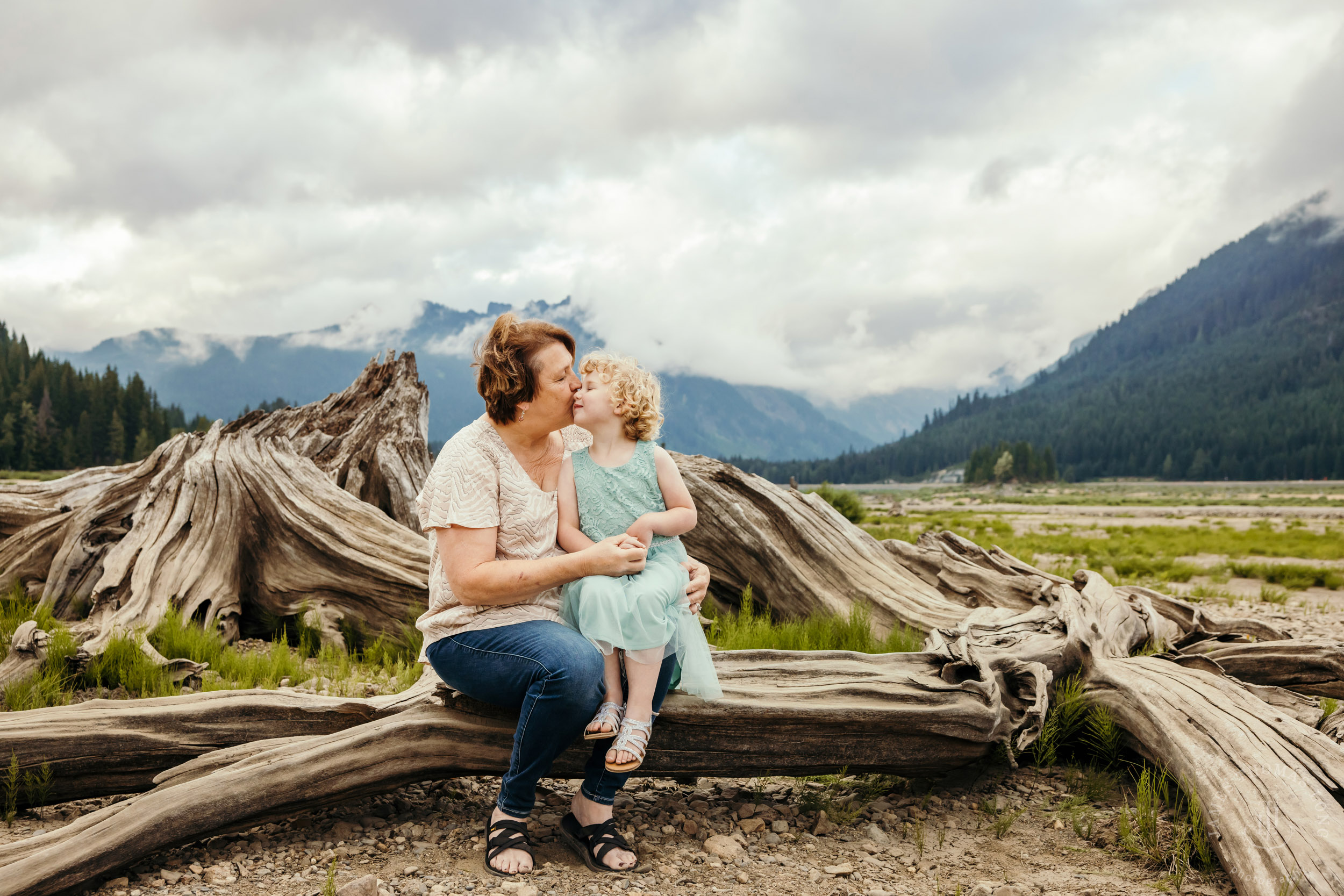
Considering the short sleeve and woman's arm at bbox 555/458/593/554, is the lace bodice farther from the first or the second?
the short sleeve

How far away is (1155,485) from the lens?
5566 inches

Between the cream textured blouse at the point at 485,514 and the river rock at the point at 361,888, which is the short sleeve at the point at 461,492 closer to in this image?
the cream textured blouse at the point at 485,514

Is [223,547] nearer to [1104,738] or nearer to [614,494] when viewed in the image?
[614,494]

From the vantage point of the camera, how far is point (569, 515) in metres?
4.21

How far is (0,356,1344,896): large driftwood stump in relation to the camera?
11.9ft

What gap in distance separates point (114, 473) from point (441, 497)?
9.72 metres

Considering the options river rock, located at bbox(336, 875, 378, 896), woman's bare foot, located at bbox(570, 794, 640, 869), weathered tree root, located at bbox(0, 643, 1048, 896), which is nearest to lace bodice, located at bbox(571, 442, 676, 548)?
weathered tree root, located at bbox(0, 643, 1048, 896)

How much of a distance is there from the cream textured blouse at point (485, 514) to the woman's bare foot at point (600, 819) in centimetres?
91

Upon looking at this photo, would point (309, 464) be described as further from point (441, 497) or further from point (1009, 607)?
point (1009, 607)

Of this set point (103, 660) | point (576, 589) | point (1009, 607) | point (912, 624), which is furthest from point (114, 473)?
point (1009, 607)

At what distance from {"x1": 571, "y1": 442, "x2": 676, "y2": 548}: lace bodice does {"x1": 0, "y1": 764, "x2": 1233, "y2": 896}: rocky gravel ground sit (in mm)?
1586

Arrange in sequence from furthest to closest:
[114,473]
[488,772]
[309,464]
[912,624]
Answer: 1. [114,473]
2. [309,464]
3. [912,624]
4. [488,772]

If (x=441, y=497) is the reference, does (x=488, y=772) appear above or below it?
below

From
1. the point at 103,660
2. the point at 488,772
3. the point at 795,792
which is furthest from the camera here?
the point at 103,660
